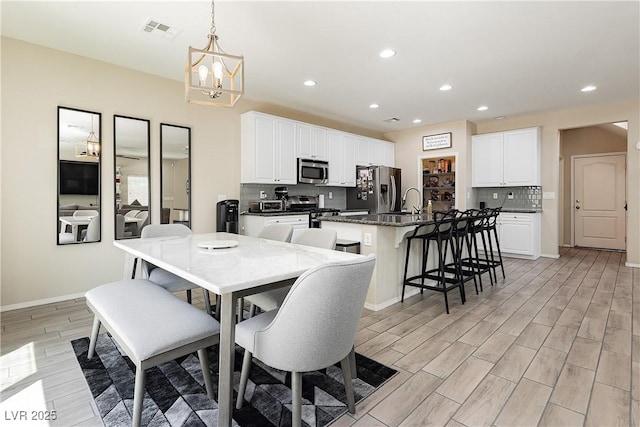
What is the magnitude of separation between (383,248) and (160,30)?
9.63 ft

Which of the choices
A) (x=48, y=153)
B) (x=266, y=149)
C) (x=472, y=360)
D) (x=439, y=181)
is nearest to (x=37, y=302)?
(x=48, y=153)

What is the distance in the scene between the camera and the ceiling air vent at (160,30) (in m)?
2.83

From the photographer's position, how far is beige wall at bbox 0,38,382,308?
10.1 feet

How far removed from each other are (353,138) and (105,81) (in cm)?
413

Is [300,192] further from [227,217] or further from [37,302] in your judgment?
[37,302]

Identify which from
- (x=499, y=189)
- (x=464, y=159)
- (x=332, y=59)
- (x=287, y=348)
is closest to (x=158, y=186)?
(x=332, y=59)

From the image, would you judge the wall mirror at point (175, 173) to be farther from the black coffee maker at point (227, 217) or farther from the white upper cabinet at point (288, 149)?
the white upper cabinet at point (288, 149)

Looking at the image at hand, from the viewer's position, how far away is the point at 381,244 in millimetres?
3166

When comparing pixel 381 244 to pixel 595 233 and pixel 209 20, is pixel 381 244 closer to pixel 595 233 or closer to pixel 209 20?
pixel 209 20

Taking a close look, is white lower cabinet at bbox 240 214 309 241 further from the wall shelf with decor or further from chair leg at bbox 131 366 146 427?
the wall shelf with decor

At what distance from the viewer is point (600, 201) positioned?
674 centimetres

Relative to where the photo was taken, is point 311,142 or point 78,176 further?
point 311,142

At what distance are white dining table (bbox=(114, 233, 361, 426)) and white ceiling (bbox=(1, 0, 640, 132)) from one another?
1.94m

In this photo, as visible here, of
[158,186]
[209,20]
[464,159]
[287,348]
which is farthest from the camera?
[464,159]
